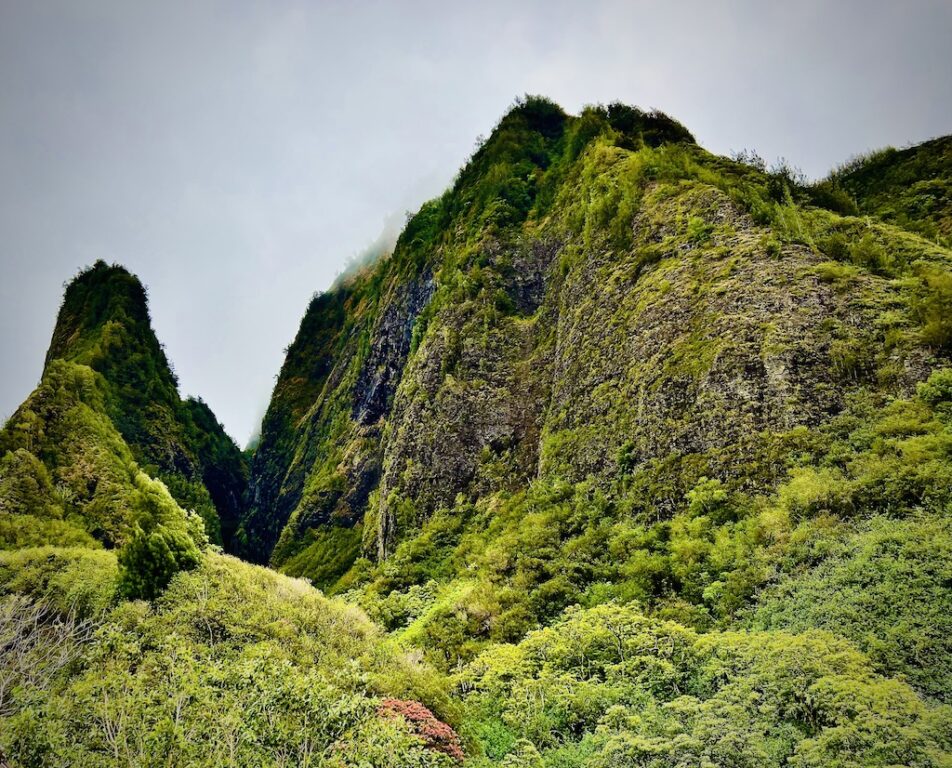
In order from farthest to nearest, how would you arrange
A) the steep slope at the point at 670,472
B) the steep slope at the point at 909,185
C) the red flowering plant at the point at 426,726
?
the steep slope at the point at 909,185 → the red flowering plant at the point at 426,726 → the steep slope at the point at 670,472

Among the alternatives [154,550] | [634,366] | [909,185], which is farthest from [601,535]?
[909,185]

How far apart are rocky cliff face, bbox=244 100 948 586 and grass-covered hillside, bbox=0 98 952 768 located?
0.18 m

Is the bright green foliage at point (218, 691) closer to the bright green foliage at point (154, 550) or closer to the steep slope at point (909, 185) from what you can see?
the bright green foliage at point (154, 550)

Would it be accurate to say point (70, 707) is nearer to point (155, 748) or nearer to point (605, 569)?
point (155, 748)

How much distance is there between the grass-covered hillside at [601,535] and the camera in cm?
1345

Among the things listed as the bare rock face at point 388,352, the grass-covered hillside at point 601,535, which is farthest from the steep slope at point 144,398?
the bare rock face at point 388,352

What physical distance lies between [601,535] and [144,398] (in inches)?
2711

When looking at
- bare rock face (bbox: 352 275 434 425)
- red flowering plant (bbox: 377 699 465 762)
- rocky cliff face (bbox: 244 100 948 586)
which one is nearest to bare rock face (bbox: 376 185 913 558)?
rocky cliff face (bbox: 244 100 948 586)

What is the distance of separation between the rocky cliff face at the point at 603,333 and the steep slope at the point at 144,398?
16379mm

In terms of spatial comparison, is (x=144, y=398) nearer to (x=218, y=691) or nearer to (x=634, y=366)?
(x=634, y=366)

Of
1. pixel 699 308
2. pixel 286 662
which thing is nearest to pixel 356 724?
pixel 286 662

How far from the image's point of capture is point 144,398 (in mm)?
74625

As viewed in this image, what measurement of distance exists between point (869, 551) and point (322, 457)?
57.4m

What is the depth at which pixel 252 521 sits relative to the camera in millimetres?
80188
